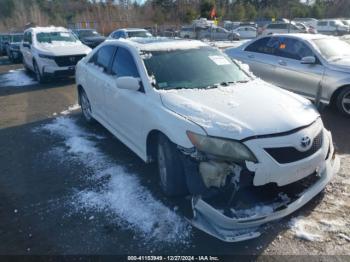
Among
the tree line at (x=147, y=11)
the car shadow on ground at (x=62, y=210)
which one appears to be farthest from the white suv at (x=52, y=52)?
the tree line at (x=147, y=11)

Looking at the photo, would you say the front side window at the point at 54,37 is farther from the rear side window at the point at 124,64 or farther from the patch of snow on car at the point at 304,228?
the patch of snow on car at the point at 304,228

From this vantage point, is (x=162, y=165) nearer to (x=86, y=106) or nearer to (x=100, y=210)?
(x=100, y=210)

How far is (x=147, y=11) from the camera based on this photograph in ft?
163

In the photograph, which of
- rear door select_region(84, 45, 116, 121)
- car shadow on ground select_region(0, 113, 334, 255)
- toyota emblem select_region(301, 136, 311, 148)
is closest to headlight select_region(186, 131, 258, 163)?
toyota emblem select_region(301, 136, 311, 148)

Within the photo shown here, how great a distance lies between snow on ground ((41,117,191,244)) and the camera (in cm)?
321

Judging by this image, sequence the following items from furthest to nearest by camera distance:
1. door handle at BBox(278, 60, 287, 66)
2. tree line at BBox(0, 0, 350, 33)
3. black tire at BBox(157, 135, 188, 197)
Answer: tree line at BBox(0, 0, 350, 33) → door handle at BBox(278, 60, 287, 66) → black tire at BBox(157, 135, 188, 197)

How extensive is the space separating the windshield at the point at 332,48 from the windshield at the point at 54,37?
8.89m

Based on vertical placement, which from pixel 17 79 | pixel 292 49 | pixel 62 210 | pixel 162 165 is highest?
pixel 292 49

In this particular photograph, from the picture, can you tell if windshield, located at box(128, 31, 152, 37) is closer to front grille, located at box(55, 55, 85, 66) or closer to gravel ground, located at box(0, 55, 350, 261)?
front grille, located at box(55, 55, 85, 66)

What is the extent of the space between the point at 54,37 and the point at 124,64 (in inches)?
345

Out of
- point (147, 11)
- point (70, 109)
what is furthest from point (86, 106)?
point (147, 11)

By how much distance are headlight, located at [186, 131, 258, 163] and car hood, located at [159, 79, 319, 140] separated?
2.3 inches

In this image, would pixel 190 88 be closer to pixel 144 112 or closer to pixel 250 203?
pixel 144 112

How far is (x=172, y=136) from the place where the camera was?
10.6 feet
